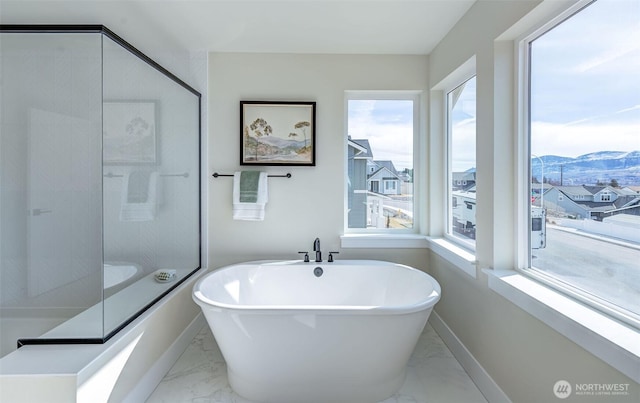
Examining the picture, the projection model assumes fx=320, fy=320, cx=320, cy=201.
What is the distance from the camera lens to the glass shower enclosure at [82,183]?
1697 millimetres

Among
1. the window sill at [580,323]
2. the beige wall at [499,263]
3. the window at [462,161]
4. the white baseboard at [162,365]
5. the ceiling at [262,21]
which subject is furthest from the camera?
the window at [462,161]

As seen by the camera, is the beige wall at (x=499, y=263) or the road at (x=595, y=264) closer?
the road at (x=595, y=264)

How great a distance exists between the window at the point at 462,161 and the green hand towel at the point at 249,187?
5.36 ft

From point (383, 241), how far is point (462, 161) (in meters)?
0.92

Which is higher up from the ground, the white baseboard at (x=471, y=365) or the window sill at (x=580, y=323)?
the window sill at (x=580, y=323)

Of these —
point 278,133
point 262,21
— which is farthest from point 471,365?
point 262,21

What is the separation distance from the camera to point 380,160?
2961mm

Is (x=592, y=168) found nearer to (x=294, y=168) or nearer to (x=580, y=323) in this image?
(x=580, y=323)

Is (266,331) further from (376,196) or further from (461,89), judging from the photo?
(461,89)

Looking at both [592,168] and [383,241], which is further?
Result: [383,241]

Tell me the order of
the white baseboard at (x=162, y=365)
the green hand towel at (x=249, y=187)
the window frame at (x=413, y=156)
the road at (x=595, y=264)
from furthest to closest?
the window frame at (x=413, y=156) → the green hand towel at (x=249, y=187) → the white baseboard at (x=162, y=365) → the road at (x=595, y=264)

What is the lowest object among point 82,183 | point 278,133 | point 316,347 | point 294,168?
point 316,347

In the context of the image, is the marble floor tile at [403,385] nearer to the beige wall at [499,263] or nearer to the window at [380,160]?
the beige wall at [499,263]

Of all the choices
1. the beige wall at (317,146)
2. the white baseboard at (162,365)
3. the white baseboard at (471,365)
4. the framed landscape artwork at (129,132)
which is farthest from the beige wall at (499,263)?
the framed landscape artwork at (129,132)
